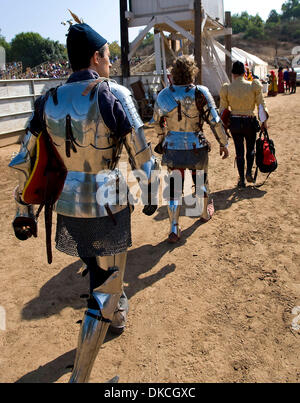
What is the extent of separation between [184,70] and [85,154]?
2.10 metres

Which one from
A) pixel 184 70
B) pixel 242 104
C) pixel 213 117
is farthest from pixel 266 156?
pixel 184 70

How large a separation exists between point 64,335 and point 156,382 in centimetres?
84

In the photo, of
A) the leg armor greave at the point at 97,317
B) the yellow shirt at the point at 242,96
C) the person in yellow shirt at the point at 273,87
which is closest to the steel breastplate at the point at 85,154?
the leg armor greave at the point at 97,317

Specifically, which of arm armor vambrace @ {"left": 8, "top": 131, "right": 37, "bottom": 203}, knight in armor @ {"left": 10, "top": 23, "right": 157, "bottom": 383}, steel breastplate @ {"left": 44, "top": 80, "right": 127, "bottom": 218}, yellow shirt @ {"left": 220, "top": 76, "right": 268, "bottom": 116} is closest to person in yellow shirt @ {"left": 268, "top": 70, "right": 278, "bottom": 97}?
yellow shirt @ {"left": 220, "top": 76, "right": 268, "bottom": 116}

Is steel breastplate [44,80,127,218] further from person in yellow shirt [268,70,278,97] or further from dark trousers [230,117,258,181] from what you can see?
person in yellow shirt [268,70,278,97]

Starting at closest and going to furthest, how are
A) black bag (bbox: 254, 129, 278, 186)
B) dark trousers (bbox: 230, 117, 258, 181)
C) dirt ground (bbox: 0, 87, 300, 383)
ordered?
dirt ground (bbox: 0, 87, 300, 383), dark trousers (bbox: 230, 117, 258, 181), black bag (bbox: 254, 129, 278, 186)

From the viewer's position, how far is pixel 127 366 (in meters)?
2.35

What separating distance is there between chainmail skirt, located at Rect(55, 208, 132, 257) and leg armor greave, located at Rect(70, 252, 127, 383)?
0.20 feet

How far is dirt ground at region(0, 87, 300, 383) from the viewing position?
2338 mm

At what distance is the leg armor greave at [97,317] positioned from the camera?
2.00 metres

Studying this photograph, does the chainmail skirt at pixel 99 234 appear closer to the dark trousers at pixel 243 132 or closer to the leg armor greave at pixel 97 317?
the leg armor greave at pixel 97 317

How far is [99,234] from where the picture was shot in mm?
2041

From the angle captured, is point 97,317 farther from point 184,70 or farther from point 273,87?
point 273,87

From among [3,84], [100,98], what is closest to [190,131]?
[100,98]
